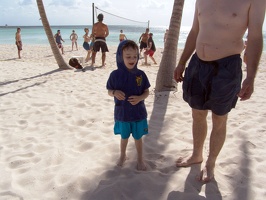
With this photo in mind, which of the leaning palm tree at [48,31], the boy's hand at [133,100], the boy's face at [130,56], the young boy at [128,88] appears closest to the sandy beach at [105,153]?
the young boy at [128,88]

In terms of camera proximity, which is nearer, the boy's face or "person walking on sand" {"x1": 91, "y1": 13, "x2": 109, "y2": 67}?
the boy's face

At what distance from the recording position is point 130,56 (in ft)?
8.11

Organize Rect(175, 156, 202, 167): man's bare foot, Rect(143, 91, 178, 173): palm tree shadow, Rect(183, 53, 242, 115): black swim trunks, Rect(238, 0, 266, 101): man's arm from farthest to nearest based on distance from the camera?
Rect(143, 91, 178, 173): palm tree shadow, Rect(175, 156, 202, 167): man's bare foot, Rect(183, 53, 242, 115): black swim trunks, Rect(238, 0, 266, 101): man's arm

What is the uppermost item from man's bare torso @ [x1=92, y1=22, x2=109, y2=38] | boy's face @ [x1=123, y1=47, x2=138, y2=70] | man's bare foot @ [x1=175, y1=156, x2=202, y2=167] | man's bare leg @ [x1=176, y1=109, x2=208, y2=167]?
man's bare torso @ [x1=92, y1=22, x2=109, y2=38]

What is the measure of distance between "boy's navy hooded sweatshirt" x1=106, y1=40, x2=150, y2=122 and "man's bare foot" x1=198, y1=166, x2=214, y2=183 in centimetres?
83

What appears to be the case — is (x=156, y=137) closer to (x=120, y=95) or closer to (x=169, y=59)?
(x=120, y=95)

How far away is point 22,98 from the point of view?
530cm

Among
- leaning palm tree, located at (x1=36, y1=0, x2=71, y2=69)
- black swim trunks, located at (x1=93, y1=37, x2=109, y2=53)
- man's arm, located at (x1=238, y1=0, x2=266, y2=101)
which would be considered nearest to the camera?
man's arm, located at (x1=238, y1=0, x2=266, y2=101)

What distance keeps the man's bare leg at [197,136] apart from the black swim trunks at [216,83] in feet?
0.64

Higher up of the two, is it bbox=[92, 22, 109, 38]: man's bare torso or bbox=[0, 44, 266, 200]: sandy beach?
bbox=[92, 22, 109, 38]: man's bare torso

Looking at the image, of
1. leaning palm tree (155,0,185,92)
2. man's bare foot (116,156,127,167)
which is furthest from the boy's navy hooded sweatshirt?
leaning palm tree (155,0,185,92)

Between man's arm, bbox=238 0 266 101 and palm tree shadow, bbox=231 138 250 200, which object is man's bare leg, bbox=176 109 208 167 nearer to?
palm tree shadow, bbox=231 138 250 200

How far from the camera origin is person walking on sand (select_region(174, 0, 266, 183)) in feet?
6.95

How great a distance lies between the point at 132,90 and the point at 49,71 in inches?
257
